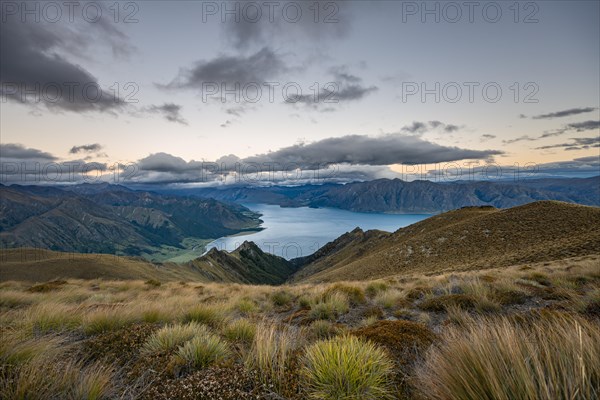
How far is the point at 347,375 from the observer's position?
9.25 feet

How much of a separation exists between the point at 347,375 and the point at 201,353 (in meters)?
2.16

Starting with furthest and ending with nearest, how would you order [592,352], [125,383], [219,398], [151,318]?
[151,318] → [125,383] → [219,398] → [592,352]

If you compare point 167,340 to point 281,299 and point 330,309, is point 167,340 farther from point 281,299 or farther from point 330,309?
point 281,299

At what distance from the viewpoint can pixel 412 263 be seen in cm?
5006

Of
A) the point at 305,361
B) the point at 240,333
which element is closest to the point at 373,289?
the point at 240,333

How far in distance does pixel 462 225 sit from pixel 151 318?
212 ft

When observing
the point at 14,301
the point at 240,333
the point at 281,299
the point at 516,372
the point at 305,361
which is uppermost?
the point at 516,372

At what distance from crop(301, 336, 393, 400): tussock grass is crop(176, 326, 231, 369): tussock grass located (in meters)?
1.43

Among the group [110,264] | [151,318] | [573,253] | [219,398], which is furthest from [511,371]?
[110,264]

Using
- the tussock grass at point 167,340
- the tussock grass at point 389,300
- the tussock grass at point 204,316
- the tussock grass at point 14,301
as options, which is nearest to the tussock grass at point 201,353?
the tussock grass at point 167,340

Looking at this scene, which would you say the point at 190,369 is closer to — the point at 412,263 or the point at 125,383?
the point at 125,383

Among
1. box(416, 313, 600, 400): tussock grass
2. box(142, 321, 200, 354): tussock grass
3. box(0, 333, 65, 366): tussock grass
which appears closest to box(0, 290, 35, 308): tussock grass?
box(0, 333, 65, 366): tussock grass

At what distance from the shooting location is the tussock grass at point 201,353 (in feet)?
11.8

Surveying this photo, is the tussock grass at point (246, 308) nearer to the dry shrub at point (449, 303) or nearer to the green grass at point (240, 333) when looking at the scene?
the green grass at point (240, 333)
